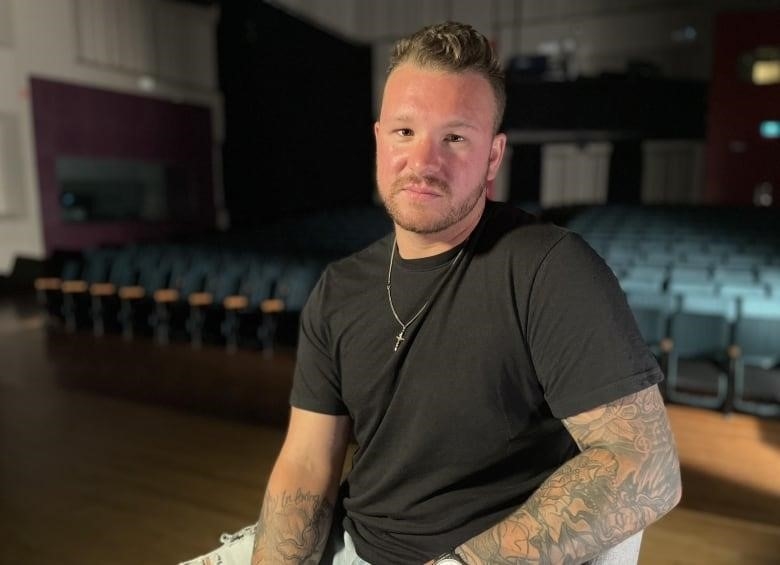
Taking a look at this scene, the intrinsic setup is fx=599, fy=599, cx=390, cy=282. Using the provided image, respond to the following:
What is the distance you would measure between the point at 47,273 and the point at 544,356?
670 centimetres

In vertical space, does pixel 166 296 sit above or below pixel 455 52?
below

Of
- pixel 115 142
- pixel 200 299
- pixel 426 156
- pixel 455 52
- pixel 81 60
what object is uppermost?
pixel 81 60

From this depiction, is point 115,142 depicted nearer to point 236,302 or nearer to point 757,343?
point 236,302

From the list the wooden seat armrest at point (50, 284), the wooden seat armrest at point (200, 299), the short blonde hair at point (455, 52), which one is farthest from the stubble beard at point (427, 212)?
the wooden seat armrest at point (50, 284)

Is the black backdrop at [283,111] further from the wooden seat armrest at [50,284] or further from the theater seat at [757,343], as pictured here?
the theater seat at [757,343]

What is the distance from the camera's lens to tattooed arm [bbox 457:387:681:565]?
810mm

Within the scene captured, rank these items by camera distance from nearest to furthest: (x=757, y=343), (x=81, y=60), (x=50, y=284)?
1. (x=757, y=343)
2. (x=50, y=284)
3. (x=81, y=60)

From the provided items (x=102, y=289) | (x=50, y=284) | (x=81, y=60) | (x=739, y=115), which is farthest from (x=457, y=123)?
(x=739, y=115)

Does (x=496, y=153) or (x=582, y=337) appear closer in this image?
(x=582, y=337)

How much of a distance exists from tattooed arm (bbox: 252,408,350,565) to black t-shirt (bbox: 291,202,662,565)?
0.06 metres

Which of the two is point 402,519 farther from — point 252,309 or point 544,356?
point 252,309

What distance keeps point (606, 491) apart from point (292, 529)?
0.55 m

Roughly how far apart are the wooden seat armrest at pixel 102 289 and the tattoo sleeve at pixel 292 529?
469 cm

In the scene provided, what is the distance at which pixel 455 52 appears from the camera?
35.8 inches
